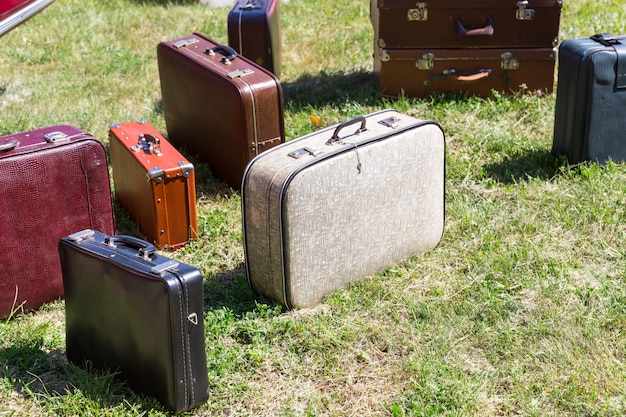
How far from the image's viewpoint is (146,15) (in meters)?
8.10

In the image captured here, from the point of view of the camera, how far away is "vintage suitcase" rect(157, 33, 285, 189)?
4.63 meters

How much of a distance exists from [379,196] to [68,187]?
1.38m

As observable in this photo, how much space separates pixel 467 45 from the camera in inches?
225

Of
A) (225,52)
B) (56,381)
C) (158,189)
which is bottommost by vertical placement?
(56,381)

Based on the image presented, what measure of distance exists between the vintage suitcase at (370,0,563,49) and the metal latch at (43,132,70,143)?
259cm

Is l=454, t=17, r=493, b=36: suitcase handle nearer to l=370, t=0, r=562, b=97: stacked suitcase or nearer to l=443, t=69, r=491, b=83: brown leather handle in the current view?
l=370, t=0, r=562, b=97: stacked suitcase

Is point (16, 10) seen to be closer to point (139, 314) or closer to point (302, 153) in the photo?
point (302, 153)

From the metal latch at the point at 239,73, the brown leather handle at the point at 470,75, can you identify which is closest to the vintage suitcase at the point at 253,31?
the metal latch at the point at 239,73

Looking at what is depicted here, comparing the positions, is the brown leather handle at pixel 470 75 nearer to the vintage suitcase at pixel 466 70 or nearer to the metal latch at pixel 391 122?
the vintage suitcase at pixel 466 70

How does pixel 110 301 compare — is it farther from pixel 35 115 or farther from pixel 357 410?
pixel 35 115

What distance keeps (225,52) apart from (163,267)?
2.30 m

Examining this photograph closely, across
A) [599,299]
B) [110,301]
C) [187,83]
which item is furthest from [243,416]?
[187,83]

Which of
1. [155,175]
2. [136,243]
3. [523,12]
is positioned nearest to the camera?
[136,243]

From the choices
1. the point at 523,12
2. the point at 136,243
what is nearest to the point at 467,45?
the point at 523,12
